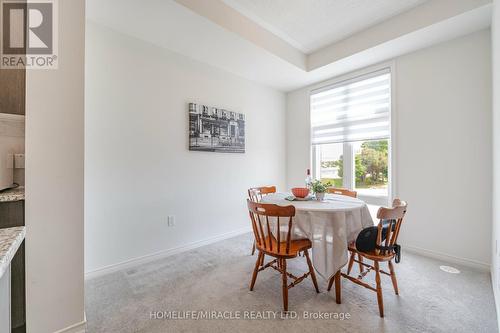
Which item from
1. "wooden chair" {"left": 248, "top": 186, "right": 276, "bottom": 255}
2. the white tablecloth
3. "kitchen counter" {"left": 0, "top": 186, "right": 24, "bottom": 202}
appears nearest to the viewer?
"kitchen counter" {"left": 0, "top": 186, "right": 24, "bottom": 202}

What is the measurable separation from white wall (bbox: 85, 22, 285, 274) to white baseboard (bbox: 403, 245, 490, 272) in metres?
2.38

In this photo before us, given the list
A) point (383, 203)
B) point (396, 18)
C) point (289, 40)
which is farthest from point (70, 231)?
point (396, 18)

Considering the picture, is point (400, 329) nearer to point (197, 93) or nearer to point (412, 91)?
point (412, 91)

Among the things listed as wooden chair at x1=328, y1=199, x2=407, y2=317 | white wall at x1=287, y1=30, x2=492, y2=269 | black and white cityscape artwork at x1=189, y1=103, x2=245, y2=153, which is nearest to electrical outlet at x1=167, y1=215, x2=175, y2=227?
black and white cityscape artwork at x1=189, y1=103, x2=245, y2=153

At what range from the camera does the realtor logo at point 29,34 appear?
1355 mm

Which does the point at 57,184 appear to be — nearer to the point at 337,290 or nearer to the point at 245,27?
the point at 337,290

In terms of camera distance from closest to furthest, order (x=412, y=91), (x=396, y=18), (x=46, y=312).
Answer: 1. (x=46, y=312)
2. (x=396, y=18)
3. (x=412, y=91)

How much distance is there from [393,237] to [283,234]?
2.91ft

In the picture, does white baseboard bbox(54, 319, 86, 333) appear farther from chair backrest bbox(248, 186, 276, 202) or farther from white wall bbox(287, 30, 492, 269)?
white wall bbox(287, 30, 492, 269)

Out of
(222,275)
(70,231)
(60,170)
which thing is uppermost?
(60,170)

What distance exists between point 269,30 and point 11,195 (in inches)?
116

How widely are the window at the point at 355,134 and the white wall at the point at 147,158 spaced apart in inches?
57.9

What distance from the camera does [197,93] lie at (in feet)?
9.70

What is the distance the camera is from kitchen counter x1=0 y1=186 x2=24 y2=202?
3.90ft
